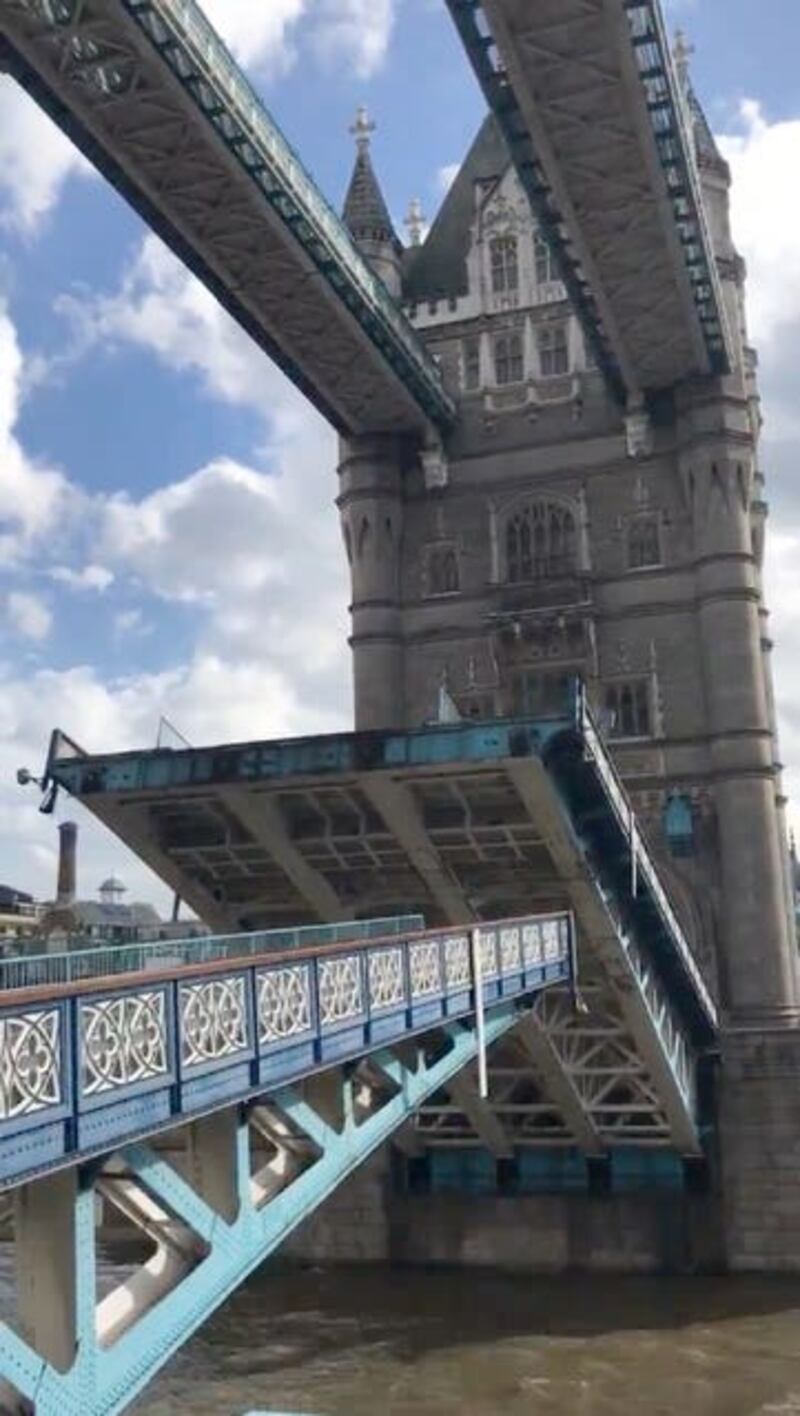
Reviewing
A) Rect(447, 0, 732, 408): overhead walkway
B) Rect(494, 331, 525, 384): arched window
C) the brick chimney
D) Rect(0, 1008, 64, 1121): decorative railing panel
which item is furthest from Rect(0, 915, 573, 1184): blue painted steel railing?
the brick chimney

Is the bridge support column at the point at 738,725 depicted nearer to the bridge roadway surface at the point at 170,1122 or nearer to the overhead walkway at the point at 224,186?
the overhead walkway at the point at 224,186

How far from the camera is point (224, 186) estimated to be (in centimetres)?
3209

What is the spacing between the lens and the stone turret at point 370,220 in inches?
1845

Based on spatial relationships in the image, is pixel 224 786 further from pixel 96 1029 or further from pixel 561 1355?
pixel 96 1029

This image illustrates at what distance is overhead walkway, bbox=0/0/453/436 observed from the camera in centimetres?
2712

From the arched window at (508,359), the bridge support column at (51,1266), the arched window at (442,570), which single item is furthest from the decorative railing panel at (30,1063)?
the arched window at (508,359)

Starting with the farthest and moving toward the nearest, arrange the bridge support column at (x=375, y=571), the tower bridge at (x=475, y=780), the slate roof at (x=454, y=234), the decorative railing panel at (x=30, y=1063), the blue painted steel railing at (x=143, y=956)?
1. the slate roof at (x=454, y=234)
2. the bridge support column at (x=375, y=571)
3. the tower bridge at (x=475, y=780)
4. the blue painted steel railing at (x=143, y=956)
5. the decorative railing panel at (x=30, y=1063)

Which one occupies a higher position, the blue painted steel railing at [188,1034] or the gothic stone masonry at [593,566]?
the gothic stone masonry at [593,566]

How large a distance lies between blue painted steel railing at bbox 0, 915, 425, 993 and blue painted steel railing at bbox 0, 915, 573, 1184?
447 mm

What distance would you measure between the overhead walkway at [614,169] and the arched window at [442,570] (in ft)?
24.4

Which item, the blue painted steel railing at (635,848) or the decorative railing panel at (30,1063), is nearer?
the decorative railing panel at (30,1063)

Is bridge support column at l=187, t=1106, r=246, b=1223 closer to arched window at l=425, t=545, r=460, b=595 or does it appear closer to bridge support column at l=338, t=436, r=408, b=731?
bridge support column at l=338, t=436, r=408, b=731

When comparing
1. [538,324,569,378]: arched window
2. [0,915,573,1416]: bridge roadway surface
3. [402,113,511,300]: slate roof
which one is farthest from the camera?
[402,113,511,300]: slate roof

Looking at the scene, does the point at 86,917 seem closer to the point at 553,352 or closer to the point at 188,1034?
the point at 553,352
